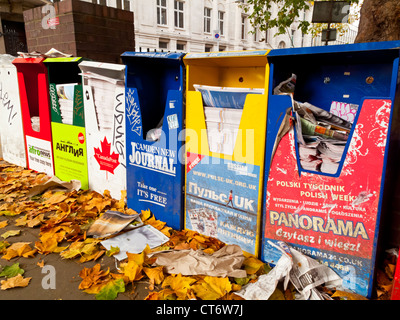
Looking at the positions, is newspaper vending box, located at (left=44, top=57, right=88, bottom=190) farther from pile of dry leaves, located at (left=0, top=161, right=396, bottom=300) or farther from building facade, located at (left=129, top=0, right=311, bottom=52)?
building facade, located at (left=129, top=0, right=311, bottom=52)

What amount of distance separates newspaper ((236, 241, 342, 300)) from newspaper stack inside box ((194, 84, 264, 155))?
833 millimetres

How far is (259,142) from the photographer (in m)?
2.07

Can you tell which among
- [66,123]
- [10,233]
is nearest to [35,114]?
[66,123]

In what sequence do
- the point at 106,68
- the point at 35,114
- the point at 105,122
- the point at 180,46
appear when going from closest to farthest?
the point at 106,68 < the point at 105,122 < the point at 35,114 < the point at 180,46

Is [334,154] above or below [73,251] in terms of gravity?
above

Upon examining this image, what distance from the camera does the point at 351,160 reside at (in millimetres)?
1738

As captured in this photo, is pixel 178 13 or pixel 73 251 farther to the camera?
pixel 178 13

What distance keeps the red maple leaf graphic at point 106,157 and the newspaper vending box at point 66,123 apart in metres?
0.26

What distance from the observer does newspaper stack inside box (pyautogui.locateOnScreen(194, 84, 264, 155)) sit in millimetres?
2170

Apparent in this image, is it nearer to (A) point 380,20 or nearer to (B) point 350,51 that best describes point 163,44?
(A) point 380,20

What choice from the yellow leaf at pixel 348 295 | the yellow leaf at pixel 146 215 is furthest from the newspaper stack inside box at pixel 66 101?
the yellow leaf at pixel 348 295

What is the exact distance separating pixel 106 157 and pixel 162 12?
65.9 feet

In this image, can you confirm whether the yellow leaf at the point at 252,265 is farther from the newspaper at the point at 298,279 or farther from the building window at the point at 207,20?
the building window at the point at 207,20

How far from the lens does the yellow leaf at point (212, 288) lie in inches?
71.9
